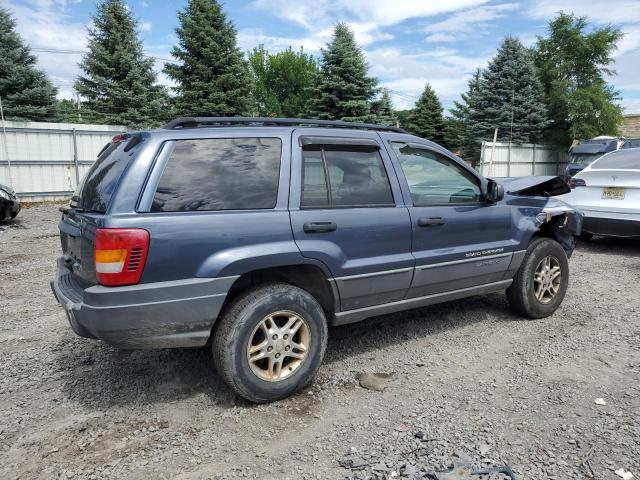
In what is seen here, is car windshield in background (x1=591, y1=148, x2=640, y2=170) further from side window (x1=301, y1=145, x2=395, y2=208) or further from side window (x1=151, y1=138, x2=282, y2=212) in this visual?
side window (x1=151, y1=138, x2=282, y2=212)

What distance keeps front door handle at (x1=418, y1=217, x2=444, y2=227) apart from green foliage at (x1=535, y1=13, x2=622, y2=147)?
87.1 ft

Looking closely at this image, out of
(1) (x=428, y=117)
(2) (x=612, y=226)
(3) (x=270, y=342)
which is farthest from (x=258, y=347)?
(1) (x=428, y=117)

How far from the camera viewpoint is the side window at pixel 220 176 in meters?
2.96

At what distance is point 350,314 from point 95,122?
2035cm

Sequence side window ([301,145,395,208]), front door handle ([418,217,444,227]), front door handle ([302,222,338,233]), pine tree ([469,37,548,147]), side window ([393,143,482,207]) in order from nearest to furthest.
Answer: front door handle ([302,222,338,233]) < side window ([301,145,395,208]) < front door handle ([418,217,444,227]) < side window ([393,143,482,207]) < pine tree ([469,37,548,147])

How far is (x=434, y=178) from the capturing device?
418cm

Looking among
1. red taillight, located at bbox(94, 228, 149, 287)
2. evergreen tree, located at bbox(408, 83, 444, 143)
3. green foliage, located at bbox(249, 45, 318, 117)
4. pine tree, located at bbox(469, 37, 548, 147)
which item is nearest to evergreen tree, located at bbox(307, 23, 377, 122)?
pine tree, located at bbox(469, 37, 548, 147)

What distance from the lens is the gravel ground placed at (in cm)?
261

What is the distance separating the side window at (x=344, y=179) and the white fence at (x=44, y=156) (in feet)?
46.2

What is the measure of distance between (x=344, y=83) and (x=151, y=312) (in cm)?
2078

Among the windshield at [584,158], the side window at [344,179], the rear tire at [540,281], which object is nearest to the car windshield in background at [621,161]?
the rear tire at [540,281]

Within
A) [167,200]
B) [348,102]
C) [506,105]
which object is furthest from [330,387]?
[506,105]

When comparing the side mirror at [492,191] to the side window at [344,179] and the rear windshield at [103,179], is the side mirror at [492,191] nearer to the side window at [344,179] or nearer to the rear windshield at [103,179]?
the side window at [344,179]

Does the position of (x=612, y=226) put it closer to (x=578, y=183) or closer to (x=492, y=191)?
(x=578, y=183)
